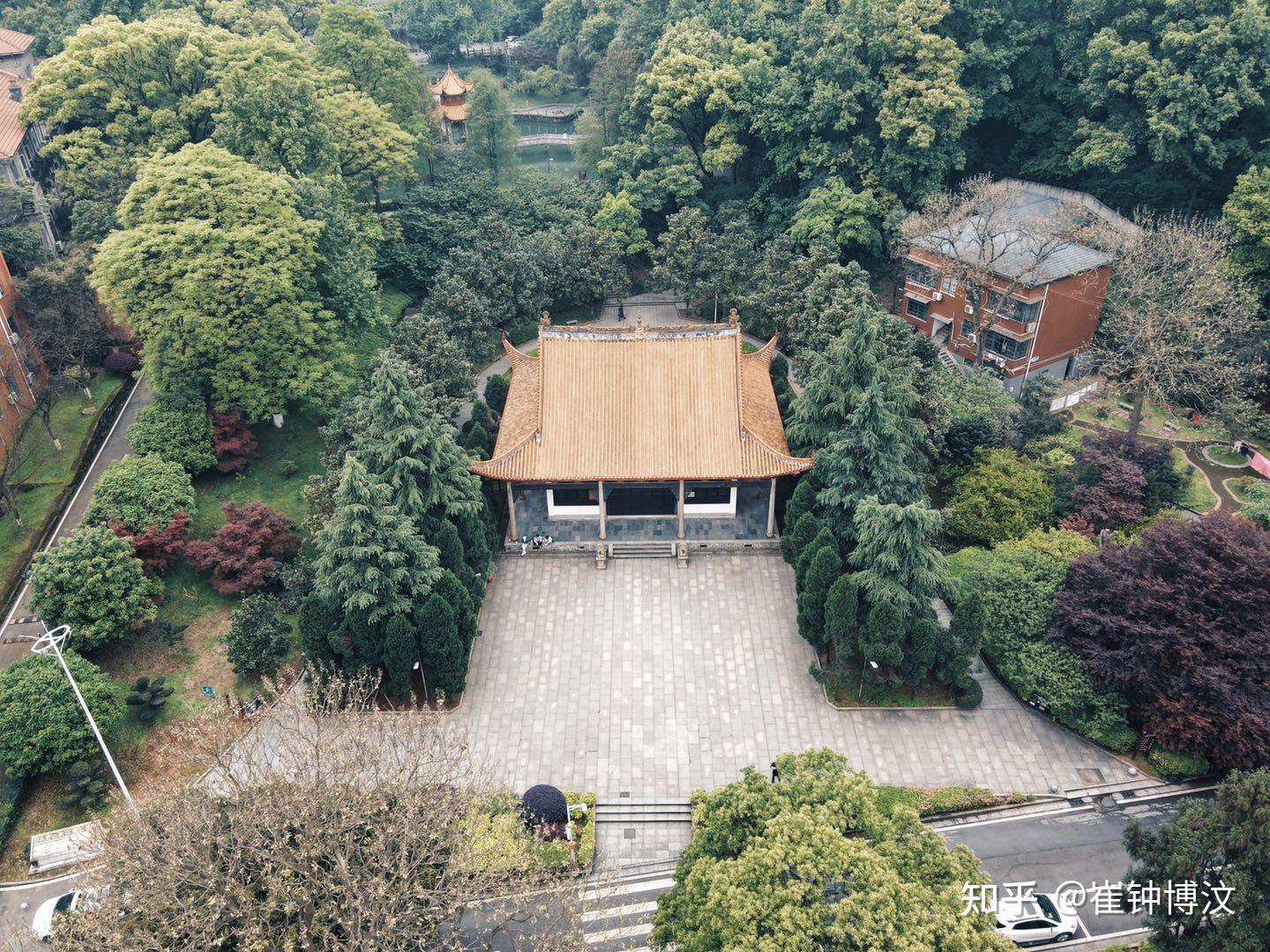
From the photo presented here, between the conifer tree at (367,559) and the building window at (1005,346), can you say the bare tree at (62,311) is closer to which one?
the conifer tree at (367,559)

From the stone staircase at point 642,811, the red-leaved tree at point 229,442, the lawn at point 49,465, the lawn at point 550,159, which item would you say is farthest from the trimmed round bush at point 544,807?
the lawn at point 550,159

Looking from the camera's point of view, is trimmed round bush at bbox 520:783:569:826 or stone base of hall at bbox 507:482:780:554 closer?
trimmed round bush at bbox 520:783:569:826

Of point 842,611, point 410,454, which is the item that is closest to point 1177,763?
point 842,611

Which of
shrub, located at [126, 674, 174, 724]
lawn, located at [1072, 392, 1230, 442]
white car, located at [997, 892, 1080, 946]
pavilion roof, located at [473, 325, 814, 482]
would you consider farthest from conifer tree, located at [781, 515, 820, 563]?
shrub, located at [126, 674, 174, 724]

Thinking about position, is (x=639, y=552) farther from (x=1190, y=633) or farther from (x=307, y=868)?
(x=307, y=868)

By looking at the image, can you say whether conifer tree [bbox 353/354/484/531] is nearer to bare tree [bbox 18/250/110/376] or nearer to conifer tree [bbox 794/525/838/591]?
conifer tree [bbox 794/525/838/591]

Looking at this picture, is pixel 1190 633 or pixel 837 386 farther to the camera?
pixel 837 386
